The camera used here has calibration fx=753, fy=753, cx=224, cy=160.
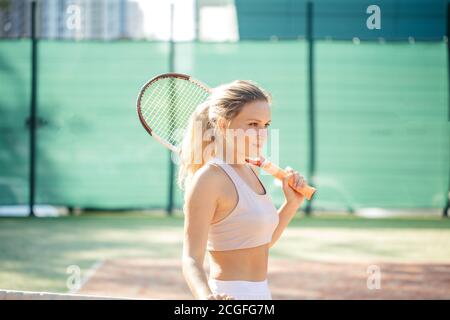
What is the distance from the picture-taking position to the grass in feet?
21.3

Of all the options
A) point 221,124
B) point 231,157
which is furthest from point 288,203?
point 221,124

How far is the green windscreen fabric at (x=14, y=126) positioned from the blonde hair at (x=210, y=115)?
7.49 meters

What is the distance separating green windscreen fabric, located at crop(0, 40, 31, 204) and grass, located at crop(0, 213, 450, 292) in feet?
1.43

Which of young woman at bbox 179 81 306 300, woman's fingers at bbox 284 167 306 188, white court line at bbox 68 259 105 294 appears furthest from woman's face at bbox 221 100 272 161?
white court line at bbox 68 259 105 294

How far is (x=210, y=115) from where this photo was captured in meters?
2.48

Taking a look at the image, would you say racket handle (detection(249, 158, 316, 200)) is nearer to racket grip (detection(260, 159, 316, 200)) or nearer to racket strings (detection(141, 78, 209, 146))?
racket grip (detection(260, 159, 316, 200))

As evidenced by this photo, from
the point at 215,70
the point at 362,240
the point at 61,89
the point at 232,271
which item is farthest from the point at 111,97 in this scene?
the point at 232,271

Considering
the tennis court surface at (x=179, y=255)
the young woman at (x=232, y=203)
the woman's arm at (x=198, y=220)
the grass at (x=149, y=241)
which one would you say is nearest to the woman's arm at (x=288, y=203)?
the young woman at (x=232, y=203)

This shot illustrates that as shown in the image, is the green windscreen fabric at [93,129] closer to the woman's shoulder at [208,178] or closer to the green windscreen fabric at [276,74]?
the green windscreen fabric at [276,74]

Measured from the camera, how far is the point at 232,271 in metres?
2.38

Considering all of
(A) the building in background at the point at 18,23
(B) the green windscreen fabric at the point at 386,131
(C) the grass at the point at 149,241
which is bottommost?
(C) the grass at the point at 149,241

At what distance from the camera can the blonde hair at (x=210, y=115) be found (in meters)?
2.42

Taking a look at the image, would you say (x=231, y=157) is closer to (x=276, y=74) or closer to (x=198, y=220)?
(x=198, y=220)

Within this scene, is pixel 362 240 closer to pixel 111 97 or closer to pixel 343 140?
pixel 343 140
